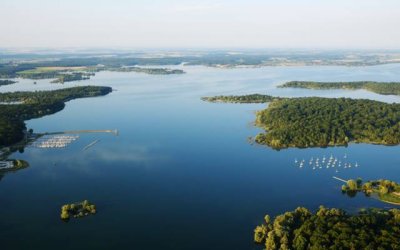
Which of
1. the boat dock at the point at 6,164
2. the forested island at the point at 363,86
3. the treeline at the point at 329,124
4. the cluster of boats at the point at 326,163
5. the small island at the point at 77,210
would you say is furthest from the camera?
the forested island at the point at 363,86

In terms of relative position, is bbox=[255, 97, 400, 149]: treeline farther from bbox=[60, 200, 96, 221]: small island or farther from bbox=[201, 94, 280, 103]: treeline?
bbox=[60, 200, 96, 221]: small island

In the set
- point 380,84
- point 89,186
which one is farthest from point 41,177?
point 380,84

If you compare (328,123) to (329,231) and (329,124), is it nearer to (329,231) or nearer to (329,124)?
(329,124)

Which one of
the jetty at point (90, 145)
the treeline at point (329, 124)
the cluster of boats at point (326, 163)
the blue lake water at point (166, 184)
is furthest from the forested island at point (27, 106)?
the cluster of boats at point (326, 163)

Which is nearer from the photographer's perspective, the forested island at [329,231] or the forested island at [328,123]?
the forested island at [329,231]

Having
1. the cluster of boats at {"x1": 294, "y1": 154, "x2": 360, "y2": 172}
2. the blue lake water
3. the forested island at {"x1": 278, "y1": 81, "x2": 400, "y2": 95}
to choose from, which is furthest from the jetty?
the forested island at {"x1": 278, "y1": 81, "x2": 400, "y2": 95}

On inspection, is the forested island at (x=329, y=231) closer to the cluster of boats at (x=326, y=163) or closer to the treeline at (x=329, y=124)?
the cluster of boats at (x=326, y=163)
